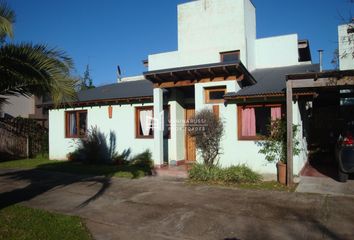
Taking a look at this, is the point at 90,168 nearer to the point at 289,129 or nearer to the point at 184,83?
the point at 184,83

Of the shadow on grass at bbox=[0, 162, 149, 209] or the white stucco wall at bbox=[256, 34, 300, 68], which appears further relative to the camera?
the white stucco wall at bbox=[256, 34, 300, 68]

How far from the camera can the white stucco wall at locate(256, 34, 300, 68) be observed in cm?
1722

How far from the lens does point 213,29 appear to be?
17109 millimetres

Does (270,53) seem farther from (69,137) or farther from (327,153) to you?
(69,137)

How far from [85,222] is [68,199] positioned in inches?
91.7

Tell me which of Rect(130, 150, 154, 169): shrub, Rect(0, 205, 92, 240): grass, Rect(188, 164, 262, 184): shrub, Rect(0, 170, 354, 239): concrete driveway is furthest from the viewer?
Rect(130, 150, 154, 169): shrub

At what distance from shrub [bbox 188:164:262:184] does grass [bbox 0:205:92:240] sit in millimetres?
4984

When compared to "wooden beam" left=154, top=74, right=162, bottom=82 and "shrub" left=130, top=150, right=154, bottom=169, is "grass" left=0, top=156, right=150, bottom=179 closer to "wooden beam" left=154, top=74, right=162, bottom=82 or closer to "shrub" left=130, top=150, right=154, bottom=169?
"shrub" left=130, top=150, right=154, bottom=169

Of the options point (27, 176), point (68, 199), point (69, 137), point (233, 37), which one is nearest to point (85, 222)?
point (68, 199)

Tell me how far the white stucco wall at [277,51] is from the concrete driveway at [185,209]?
33.7 feet

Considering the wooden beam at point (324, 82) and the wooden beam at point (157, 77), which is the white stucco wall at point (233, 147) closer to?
the wooden beam at point (157, 77)

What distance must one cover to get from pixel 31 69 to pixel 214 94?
7.14 metres

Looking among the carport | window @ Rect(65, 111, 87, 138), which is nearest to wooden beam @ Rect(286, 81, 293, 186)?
the carport

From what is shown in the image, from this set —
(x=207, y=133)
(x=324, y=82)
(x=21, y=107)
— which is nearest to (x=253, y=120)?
(x=207, y=133)
